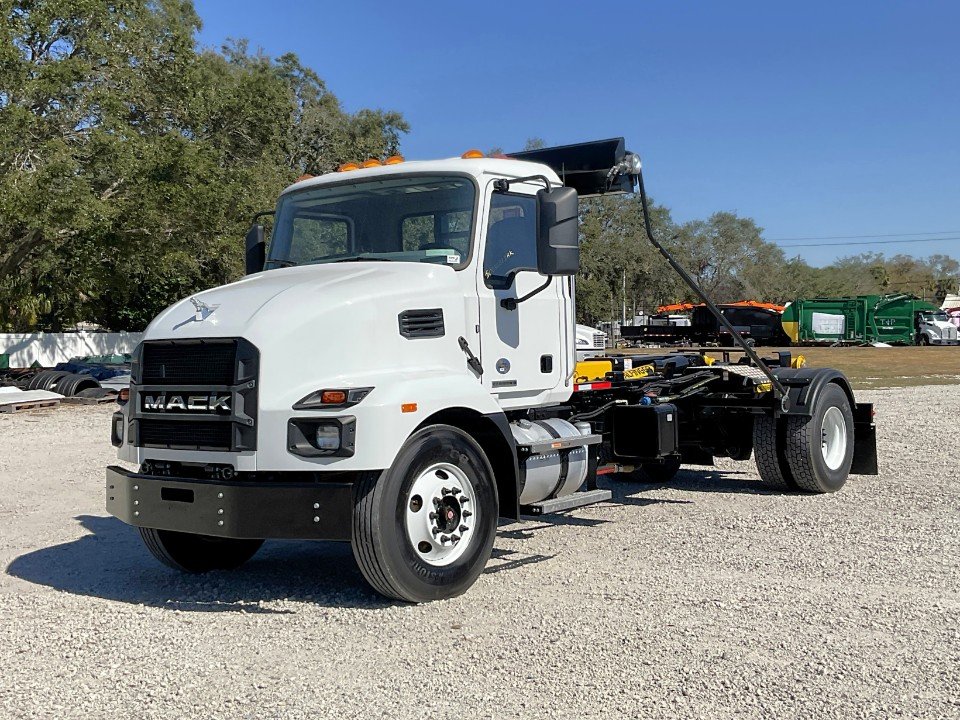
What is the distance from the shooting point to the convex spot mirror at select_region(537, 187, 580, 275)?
269 inches

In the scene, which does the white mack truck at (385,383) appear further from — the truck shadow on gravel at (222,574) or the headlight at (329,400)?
the truck shadow on gravel at (222,574)

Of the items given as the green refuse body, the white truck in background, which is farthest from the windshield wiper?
the green refuse body

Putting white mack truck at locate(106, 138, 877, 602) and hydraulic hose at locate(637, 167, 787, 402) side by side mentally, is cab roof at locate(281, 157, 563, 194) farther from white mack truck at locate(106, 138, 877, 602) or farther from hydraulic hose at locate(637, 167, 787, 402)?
hydraulic hose at locate(637, 167, 787, 402)

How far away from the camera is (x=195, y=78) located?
86.6ft

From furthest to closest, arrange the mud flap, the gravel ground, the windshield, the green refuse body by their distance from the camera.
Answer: the green refuse body
the mud flap
the windshield
the gravel ground

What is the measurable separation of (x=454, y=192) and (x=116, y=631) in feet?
11.4

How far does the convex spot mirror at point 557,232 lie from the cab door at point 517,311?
0.88 feet

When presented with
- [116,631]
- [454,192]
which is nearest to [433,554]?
[116,631]

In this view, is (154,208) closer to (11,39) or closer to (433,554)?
(11,39)

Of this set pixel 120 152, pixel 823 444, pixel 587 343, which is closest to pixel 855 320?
pixel 120 152

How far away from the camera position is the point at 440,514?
20.9 feet

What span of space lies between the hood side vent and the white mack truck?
13 millimetres

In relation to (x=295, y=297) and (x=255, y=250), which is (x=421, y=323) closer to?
(x=295, y=297)

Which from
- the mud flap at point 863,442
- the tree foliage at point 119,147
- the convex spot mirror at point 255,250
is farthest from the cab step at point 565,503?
the tree foliage at point 119,147
